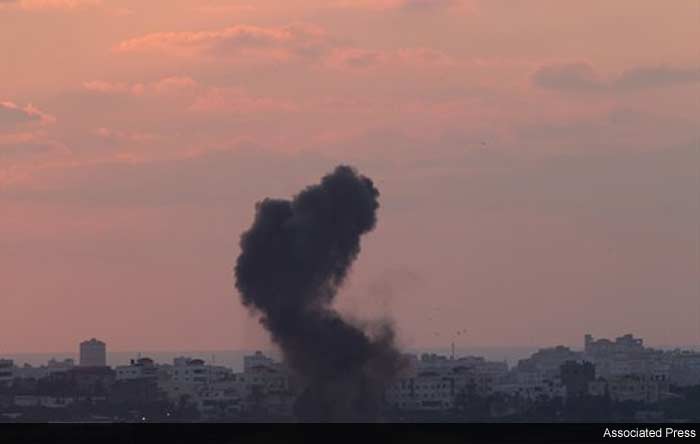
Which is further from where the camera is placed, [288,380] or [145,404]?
[145,404]

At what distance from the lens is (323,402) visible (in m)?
132
